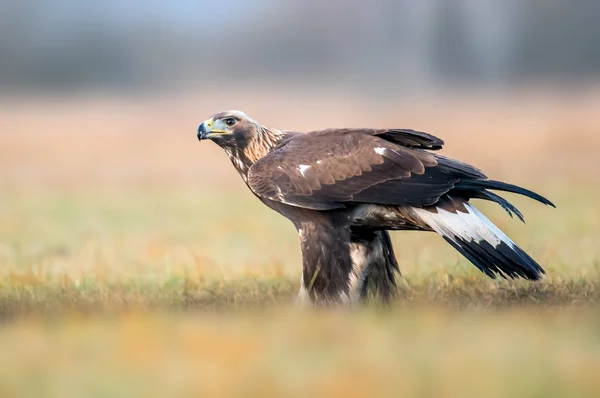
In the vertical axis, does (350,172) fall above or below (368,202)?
above

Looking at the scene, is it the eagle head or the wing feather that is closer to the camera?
the wing feather

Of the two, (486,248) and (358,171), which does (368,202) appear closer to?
(358,171)

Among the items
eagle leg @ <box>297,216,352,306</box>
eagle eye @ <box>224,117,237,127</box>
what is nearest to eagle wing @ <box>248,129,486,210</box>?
eagle leg @ <box>297,216,352,306</box>

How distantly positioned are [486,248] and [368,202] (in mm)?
696

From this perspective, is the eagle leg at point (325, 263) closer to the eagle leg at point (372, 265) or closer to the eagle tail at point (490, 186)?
the eagle leg at point (372, 265)

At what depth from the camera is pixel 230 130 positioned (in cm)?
698

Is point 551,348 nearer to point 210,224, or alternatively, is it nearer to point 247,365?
point 247,365

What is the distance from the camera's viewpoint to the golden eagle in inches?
242

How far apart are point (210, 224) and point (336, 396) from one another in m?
8.63

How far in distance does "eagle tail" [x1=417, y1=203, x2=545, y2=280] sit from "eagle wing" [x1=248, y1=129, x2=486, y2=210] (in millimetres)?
202

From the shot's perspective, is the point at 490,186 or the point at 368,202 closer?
the point at 490,186

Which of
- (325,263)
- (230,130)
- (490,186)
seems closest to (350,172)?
(325,263)

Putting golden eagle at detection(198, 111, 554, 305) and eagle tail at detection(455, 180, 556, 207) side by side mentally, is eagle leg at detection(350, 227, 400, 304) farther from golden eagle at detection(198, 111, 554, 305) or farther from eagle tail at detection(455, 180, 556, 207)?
eagle tail at detection(455, 180, 556, 207)

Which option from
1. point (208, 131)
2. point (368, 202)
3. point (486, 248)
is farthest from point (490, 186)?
point (208, 131)
